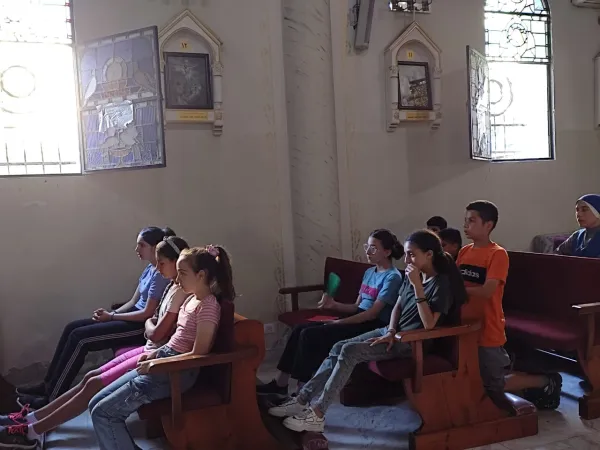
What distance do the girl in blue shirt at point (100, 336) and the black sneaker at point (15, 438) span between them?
1.95ft

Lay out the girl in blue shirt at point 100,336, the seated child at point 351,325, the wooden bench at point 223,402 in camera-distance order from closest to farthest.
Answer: the wooden bench at point 223,402 < the seated child at point 351,325 < the girl in blue shirt at point 100,336

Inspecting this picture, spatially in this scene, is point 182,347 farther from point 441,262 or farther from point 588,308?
point 588,308

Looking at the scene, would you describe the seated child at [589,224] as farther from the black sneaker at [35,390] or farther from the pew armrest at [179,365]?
the black sneaker at [35,390]

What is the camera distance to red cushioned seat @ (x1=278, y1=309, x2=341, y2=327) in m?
4.54

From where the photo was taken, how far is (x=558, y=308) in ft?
13.6

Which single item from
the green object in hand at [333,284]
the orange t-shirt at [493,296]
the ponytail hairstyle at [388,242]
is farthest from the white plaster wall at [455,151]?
the orange t-shirt at [493,296]

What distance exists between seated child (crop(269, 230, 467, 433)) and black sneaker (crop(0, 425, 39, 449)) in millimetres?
1330

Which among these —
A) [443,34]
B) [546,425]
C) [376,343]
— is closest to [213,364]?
[376,343]

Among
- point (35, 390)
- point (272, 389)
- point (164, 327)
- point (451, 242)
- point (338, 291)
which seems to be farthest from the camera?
point (338, 291)

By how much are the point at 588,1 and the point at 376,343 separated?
503 cm

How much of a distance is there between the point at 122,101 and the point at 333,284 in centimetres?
213

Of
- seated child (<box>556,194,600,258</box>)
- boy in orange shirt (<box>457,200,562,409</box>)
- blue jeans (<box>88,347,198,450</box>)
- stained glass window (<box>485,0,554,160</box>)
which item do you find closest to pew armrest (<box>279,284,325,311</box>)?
boy in orange shirt (<box>457,200,562,409</box>)

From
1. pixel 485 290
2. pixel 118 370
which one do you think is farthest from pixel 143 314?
pixel 485 290

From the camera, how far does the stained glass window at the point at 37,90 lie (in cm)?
480
